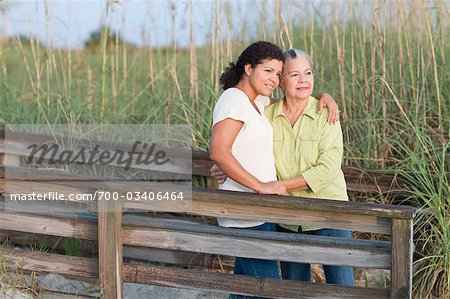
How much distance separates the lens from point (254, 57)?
152 inches

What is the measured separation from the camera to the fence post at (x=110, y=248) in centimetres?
398

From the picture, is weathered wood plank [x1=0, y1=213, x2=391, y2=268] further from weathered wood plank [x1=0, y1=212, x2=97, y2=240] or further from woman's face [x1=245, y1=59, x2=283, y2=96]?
woman's face [x1=245, y1=59, x2=283, y2=96]

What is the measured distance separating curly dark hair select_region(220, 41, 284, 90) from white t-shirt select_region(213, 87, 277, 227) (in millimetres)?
120

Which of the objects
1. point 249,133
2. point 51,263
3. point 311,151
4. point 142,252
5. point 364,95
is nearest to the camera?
point 249,133

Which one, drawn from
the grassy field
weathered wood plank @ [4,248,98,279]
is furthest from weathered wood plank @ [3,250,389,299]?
the grassy field

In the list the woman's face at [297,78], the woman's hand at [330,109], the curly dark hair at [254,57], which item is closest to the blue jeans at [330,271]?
the woman's hand at [330,109]

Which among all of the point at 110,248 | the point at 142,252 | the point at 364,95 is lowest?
the point at 142,252

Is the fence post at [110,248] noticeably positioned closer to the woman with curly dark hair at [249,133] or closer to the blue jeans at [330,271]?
the woman with curly dark hair at [249,133]

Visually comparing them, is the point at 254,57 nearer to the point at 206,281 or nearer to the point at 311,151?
the point at 311,151

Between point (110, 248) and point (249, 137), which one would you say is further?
point (110, 248)

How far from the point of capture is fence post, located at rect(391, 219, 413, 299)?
3.63 meters

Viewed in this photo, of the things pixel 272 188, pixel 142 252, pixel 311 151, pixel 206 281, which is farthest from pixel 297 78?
pixel 142 252

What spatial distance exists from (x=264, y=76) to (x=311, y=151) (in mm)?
408

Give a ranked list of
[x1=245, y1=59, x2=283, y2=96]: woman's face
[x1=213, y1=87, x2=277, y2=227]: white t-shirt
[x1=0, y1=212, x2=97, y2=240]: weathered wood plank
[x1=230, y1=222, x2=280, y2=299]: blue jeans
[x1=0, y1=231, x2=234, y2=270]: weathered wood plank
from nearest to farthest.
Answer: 1. [x1=213, y1=87, x2=277, y2=227]: white t-shirt
2. [x1=245, y1=59, x2=283, y2=96]: woman's face
3. [x1=230, y1=222, x2=280, y2=299]: blue jeans
4. [x1=0, y1=212, x2=97, y2=240]: weathered wood plank
5. [x1=0, y1=231, x2=234, y2=270]: weathered wood plank
